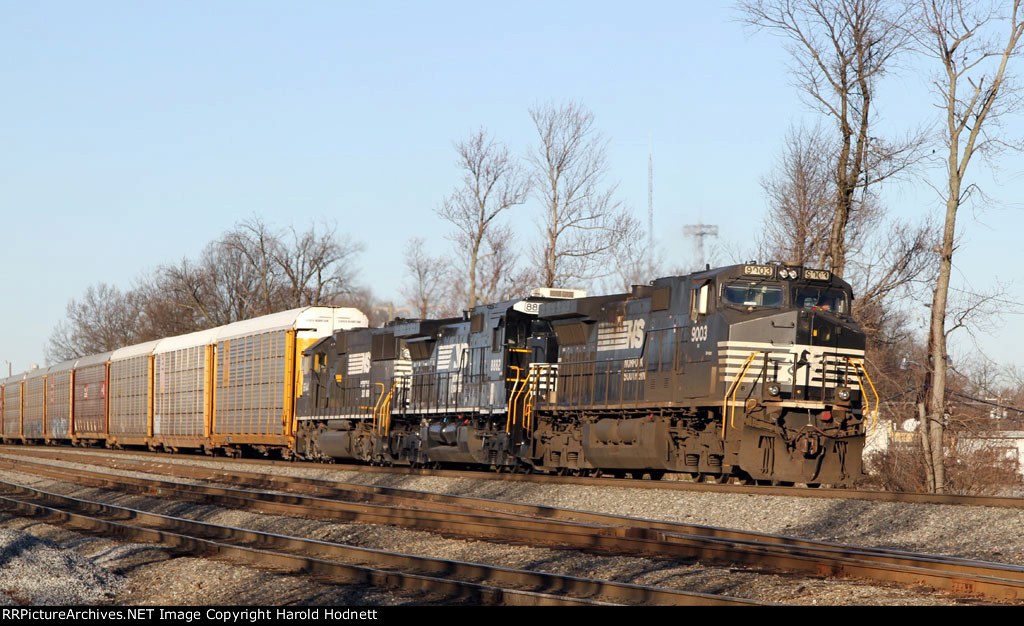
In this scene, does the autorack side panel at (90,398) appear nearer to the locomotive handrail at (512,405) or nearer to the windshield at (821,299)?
the locomotive handrail at (512,405)

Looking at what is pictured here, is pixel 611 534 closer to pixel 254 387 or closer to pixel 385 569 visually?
pixel 385 569

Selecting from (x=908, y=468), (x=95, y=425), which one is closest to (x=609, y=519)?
(x=908, y=468)

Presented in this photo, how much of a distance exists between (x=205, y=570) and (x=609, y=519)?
5.39m

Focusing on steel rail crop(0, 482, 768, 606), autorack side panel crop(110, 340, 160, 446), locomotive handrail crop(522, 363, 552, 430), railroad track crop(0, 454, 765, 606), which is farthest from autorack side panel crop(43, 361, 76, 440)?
steel rail crop(0, 482, 768, 606)

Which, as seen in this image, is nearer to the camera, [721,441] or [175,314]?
[721,441]

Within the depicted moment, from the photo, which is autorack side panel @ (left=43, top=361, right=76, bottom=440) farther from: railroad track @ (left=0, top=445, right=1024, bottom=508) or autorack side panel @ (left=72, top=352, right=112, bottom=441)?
railroad track @ (left=0, top=445, right=1024, bottom=508)

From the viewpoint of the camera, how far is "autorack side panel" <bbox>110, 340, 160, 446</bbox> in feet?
125

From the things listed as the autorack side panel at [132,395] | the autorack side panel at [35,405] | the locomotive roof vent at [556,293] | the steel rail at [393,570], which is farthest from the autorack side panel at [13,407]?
the steel rail at [393,570]

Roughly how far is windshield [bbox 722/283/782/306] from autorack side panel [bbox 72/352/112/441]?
31.8m

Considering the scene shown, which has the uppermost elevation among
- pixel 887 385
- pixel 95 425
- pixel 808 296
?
pixel 808 296

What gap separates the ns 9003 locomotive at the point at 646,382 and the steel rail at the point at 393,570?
6.98 m

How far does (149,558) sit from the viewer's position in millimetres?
12070

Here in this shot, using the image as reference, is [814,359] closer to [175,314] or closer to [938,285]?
[938,285]

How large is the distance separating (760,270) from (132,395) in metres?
29.1
